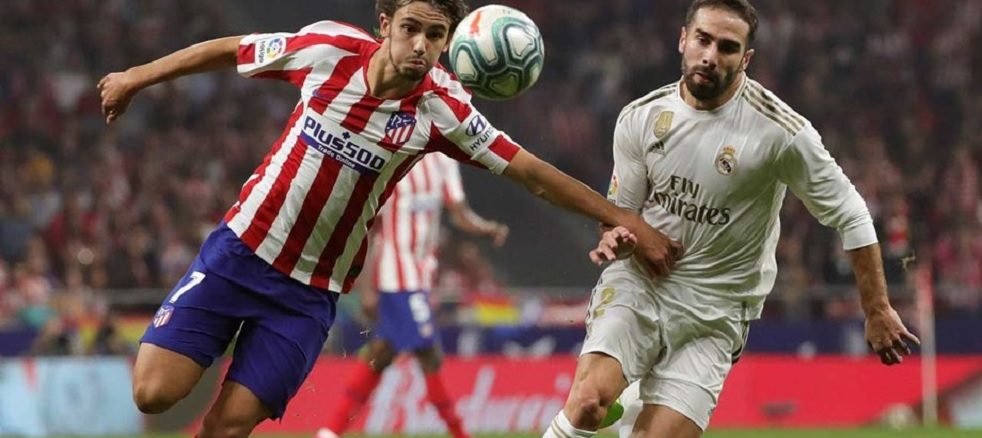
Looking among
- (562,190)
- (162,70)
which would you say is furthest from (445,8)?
(162,70)

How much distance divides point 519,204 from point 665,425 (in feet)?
47.2

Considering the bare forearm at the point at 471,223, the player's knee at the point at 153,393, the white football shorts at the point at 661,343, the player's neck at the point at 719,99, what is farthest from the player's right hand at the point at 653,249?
the bare forearm at the point at 471,223

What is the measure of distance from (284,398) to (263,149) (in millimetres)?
13077

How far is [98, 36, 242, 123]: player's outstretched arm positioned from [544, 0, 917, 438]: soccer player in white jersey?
62.3 inches

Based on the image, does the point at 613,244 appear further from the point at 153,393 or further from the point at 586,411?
the point at 153,393

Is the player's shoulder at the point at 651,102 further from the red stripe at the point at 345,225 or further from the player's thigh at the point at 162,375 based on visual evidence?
the player's thigh at the point at 162,375

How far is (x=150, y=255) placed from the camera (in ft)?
55.4

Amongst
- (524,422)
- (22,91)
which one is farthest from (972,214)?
(22,91)

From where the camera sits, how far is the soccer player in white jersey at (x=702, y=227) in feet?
21.6

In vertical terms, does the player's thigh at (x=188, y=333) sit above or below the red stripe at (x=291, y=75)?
below

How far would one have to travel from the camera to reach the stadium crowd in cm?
1683

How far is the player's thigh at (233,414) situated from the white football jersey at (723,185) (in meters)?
1.52

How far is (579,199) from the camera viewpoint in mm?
6613

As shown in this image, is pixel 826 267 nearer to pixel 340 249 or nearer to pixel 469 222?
pixel 469 222
